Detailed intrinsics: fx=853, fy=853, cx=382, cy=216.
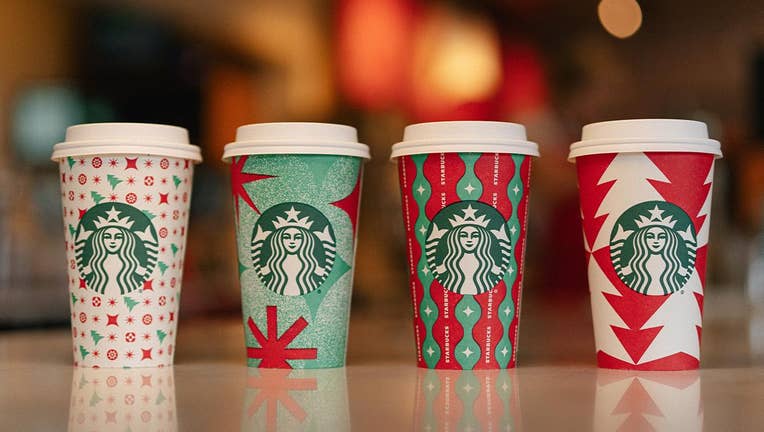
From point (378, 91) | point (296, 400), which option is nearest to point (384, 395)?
point (296, 400)

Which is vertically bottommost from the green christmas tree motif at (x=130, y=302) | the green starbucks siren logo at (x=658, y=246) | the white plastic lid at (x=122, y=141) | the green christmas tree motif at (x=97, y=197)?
the green christmas tree motif at (x=130, y=302)

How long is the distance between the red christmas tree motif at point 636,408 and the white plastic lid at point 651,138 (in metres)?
0.31

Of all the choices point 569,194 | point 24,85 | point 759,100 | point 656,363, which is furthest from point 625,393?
point 24,85

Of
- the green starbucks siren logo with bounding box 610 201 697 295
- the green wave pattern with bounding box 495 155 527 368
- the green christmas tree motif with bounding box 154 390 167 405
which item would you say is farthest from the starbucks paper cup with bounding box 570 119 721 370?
the green christmas tree motif with bounding box 154 390 167 405

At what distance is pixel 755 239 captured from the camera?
1923 millimetres

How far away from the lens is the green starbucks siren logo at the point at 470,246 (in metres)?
1.09

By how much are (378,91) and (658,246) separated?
1047mm

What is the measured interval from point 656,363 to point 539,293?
0.92m

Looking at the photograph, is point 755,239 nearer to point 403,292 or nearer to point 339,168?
point 403,292

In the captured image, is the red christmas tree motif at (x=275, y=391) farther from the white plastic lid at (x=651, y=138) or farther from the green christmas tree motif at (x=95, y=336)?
the white plastic lid at (x=651, y=138)

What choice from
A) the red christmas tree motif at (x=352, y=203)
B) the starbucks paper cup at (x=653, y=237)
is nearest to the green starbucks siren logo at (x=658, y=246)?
the starbucks paper cup at (x=653, y=237)

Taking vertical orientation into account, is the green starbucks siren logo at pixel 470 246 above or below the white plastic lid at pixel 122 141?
below

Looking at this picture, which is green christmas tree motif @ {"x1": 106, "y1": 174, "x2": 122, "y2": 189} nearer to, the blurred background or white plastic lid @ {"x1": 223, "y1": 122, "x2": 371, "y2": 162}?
white plastic lid @ {"x1": 223, "y1": 122, "x2": 371, "y2": 162}

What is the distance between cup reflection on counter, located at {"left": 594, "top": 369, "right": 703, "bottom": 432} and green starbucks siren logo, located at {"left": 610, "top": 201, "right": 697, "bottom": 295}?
0.11m
